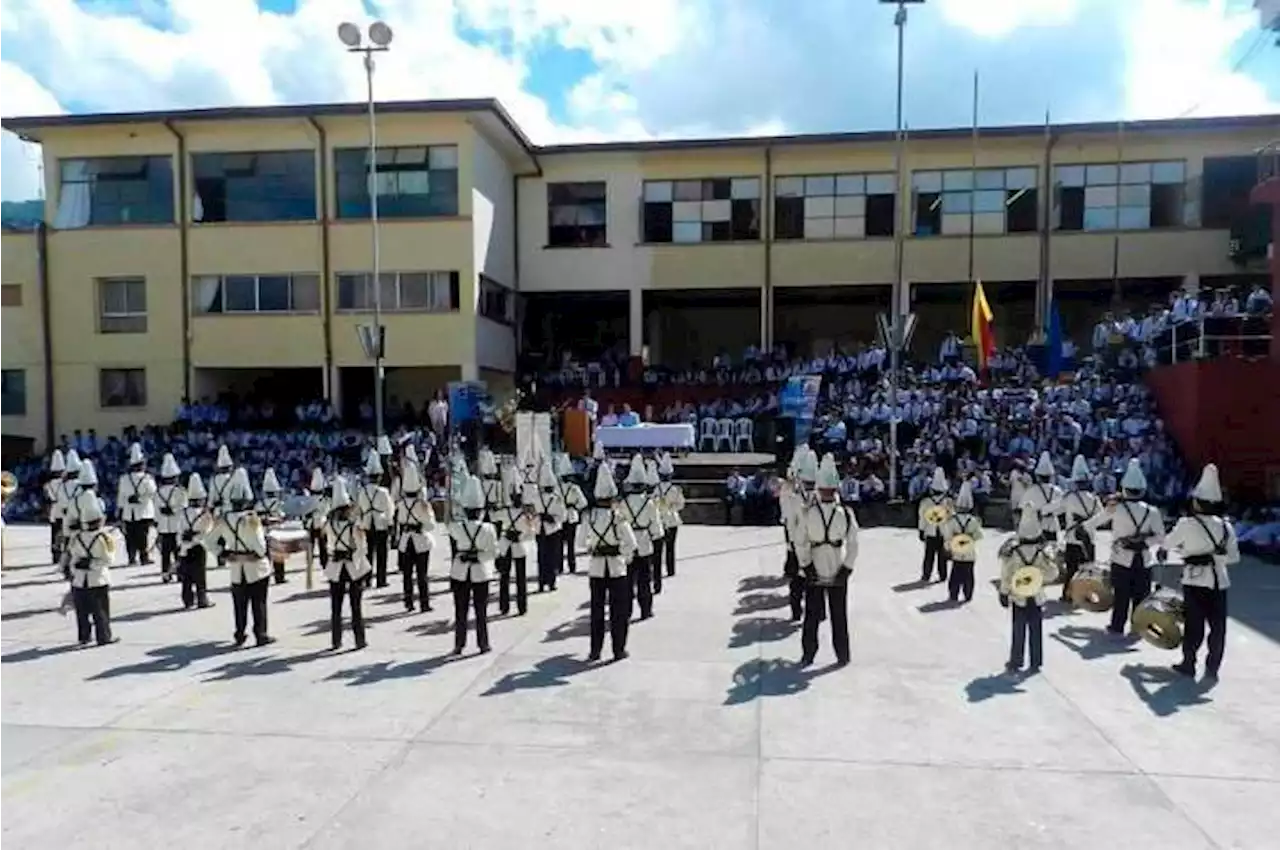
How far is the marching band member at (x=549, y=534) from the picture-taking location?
14.0 metres

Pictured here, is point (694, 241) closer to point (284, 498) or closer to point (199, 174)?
point (199, 174)

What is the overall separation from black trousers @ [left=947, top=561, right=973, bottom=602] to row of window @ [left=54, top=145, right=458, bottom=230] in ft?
63.7

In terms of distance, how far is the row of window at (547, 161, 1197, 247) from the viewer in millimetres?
30109

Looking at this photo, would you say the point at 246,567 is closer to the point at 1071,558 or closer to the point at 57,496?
the point at 57,496

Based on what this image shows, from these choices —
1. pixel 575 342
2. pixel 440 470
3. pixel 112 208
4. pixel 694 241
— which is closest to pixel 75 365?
pixel 112 208

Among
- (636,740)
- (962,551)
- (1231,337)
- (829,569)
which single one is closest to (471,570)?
(636,740)

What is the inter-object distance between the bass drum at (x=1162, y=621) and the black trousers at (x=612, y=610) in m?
5.18

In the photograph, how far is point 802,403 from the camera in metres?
23.3

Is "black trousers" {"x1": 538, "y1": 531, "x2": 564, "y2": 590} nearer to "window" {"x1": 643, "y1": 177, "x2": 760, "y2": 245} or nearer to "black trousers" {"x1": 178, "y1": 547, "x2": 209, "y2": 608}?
"black trousers" {"x1": 178, "y1": 547, "x2": 209, "y2": 608}

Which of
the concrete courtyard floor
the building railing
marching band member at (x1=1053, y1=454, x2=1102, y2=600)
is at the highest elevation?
the building railing

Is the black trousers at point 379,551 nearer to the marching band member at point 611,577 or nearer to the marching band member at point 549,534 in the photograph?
the marching band member at point 549,534

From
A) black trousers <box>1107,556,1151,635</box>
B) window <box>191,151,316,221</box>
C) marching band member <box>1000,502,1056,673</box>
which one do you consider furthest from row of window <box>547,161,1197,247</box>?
marching band member <box>1000,502,1056,673</box>

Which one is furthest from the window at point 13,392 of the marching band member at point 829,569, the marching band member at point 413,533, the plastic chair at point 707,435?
the marching band member at point 829,569

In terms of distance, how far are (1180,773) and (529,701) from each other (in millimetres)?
5000
